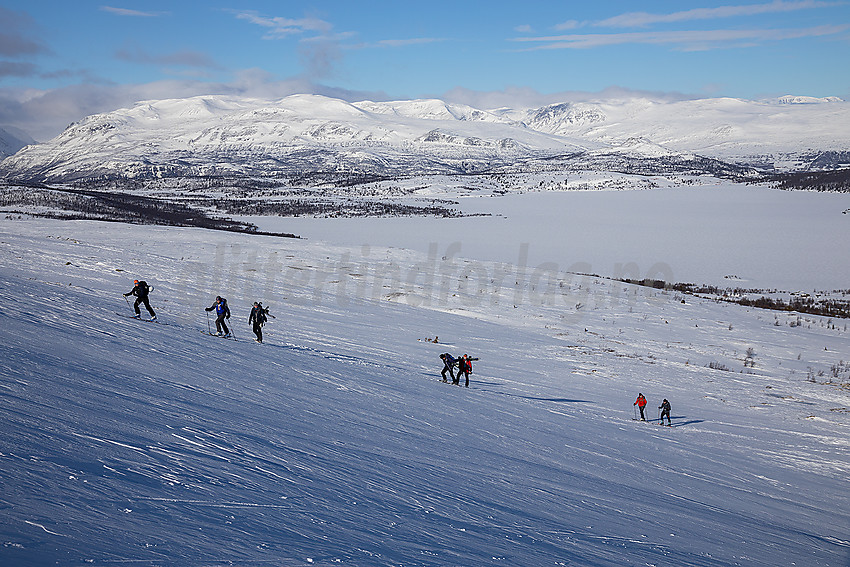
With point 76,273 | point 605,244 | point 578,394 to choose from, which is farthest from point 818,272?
point 76,273

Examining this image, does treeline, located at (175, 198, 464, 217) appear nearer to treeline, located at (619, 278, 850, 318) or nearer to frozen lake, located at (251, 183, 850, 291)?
frozen lake, located at (251, 183, 850, 291)

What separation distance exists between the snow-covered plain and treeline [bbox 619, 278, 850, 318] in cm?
1306

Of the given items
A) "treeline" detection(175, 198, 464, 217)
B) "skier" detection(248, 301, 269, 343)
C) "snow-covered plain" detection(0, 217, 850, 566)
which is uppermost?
"treeline" detection(175, 198, 464, 217)

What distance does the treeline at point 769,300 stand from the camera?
3881cm

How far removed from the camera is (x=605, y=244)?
74.3 m

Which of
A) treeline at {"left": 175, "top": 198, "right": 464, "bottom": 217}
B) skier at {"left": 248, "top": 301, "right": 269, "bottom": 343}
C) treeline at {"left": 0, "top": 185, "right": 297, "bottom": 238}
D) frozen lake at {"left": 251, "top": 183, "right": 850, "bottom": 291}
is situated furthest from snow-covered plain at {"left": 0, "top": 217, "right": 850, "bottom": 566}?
treeline at {"left": 175, "top": 198, "right": 464, "bottom": 217}

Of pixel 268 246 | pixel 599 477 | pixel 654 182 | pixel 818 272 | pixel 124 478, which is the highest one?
pixel 654 182

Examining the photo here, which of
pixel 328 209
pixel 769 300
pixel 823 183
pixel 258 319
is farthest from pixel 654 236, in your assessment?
pixel 823 183

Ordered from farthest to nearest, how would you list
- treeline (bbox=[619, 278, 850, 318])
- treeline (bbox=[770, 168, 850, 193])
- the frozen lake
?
treeline (bbox=[770, 168, 850, 193])
the frozen lake
treeline (bbox=[619, 278, 850, 318])

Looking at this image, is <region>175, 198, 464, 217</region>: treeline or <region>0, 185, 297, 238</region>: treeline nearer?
<region>0, 185, 297, 238</region>: treeline

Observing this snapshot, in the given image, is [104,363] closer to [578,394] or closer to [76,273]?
[578,394]

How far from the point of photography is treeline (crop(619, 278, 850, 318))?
38.8 m

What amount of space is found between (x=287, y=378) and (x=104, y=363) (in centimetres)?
404

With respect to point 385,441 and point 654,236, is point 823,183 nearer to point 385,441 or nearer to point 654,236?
point 654,236
